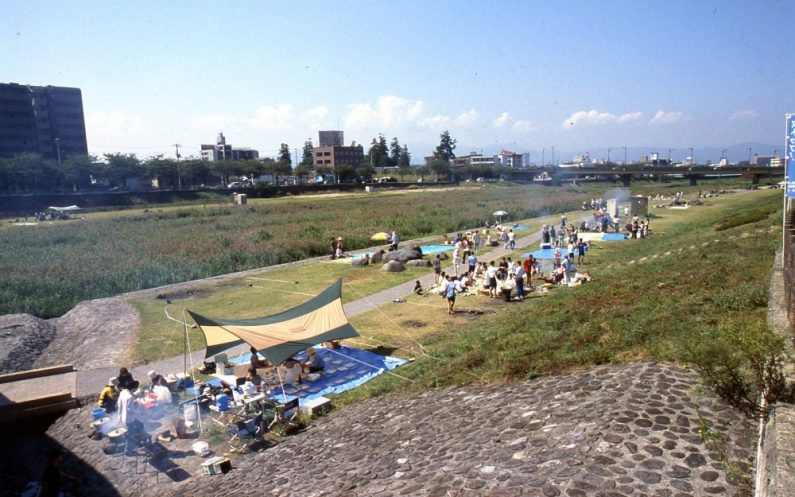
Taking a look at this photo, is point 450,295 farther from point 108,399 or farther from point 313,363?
point 108,399

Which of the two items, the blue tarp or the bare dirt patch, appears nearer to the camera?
the bare dirt patch

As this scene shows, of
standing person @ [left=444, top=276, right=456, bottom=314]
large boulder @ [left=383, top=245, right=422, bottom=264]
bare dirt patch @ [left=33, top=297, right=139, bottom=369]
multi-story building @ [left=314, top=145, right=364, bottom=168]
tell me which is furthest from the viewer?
multi-story building @ [left=314, top=145, right=364, bottom=168]

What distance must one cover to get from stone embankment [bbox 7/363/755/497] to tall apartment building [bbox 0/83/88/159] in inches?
4462

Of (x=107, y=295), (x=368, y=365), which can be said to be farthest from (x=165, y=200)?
(x=368, y=365)

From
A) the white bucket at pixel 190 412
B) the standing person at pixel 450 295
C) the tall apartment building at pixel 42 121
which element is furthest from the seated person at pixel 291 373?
the tall apartment building at pixel 42 121

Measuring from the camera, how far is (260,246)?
121 ft

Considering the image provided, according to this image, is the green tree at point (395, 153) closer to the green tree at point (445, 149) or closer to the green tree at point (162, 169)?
the green tree at point (445, 149)

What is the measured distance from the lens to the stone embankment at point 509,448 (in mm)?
6840

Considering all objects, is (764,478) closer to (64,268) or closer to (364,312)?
(364,312)

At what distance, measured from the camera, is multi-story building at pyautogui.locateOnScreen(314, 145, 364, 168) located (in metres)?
153

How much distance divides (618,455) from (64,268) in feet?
103

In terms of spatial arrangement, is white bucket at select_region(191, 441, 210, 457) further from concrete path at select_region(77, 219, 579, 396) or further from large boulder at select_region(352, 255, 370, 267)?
large boulder at select_region(352, 255, 370, 267)

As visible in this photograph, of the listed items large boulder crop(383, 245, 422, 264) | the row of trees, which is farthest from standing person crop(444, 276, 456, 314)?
the row of trees

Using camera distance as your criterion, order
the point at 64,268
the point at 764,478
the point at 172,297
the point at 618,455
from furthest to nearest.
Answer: the point at 64,268, the point at 172,297, the point at 618,455, the point at 764,478
